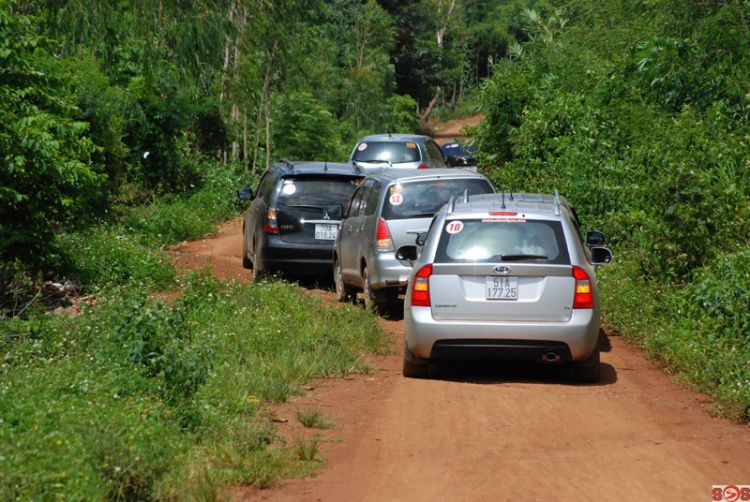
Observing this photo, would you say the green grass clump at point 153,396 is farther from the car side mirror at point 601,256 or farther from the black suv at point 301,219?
the black suv at point 301,219

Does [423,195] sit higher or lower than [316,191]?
higher

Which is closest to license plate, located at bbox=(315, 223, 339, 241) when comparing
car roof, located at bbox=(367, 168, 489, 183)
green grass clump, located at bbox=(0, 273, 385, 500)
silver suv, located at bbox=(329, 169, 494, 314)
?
silver suv, located at bbox=(329, 169, 494, 314)

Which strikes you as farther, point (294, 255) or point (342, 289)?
point (294, 255)

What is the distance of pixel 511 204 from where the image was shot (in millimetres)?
10055

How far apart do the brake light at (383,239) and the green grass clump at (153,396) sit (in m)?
1.67

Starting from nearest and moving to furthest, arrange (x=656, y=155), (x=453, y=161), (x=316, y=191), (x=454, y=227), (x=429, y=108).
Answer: (x=454, y=227), (x=656, y=155), (x=316, y=191), (x=453, y=161), (x=429, y=108)

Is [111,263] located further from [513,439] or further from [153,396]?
[513,439]

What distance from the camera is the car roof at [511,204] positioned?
9773 millimetres

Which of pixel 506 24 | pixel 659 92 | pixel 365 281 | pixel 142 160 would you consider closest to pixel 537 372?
pixel 365 281

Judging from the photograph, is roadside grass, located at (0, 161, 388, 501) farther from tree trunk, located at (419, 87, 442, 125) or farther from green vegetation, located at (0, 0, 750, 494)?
tree trunk, located at (419, 87, 442, 125)

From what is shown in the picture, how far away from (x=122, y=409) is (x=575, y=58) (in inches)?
724

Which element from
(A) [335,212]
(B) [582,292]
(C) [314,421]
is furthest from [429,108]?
(C) [314,421]

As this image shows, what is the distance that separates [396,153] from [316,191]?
24.1 feet

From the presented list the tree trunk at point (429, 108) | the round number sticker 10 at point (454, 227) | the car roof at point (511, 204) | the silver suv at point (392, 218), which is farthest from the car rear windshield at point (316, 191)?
the tree trunk at point (429, 108)
